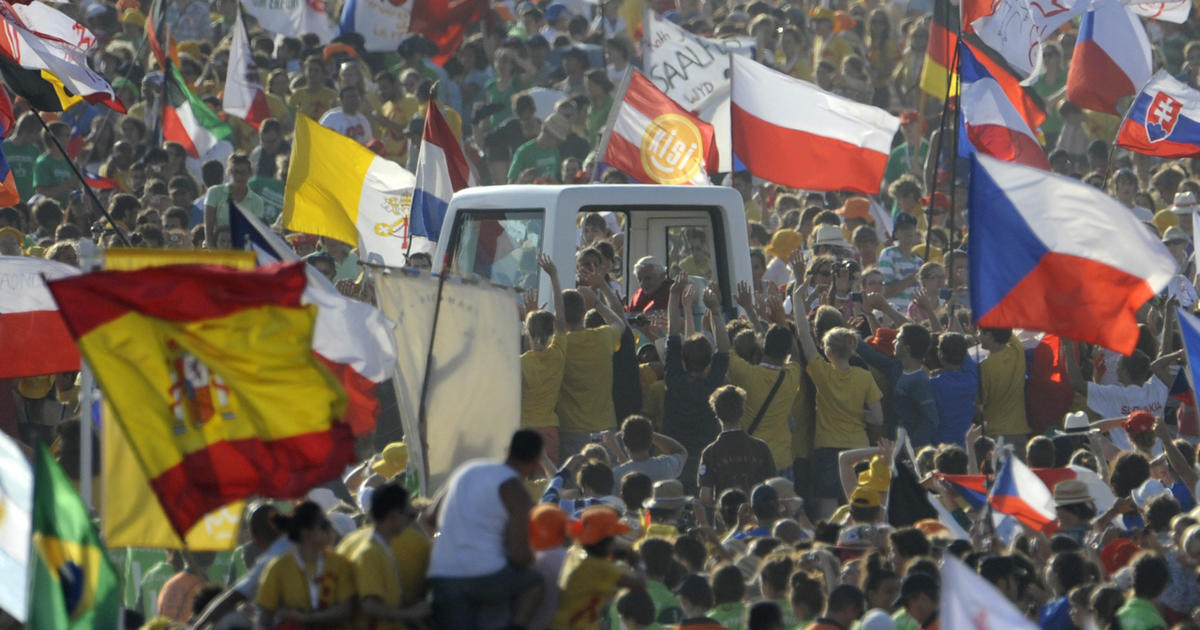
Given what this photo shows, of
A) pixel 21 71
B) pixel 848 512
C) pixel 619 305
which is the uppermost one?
pixel 21 71

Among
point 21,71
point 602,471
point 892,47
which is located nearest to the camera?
point 602,471

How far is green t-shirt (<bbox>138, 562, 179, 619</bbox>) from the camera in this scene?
10.8 meters

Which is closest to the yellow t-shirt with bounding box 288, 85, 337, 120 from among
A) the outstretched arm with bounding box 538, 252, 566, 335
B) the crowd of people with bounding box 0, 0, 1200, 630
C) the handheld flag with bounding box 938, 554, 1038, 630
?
the crowd of people with bounding box 0, 0, 1200, 630

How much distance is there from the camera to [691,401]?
12516mm

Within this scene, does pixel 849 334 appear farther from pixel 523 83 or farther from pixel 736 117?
pixel 523 83

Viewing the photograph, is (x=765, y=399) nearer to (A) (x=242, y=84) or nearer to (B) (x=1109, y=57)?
(B) (x=1109, y=57)

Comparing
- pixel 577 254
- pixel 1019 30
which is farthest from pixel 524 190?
pixel 1019 30

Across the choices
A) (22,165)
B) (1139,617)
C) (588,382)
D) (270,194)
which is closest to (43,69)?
(270,194)

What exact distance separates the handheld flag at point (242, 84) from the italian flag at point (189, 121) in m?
0.33

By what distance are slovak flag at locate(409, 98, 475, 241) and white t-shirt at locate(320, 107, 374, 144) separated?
3412 mm

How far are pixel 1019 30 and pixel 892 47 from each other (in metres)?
5.36

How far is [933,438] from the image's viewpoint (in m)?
12.8

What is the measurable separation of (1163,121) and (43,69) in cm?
785

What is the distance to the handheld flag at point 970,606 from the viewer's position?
706cm
